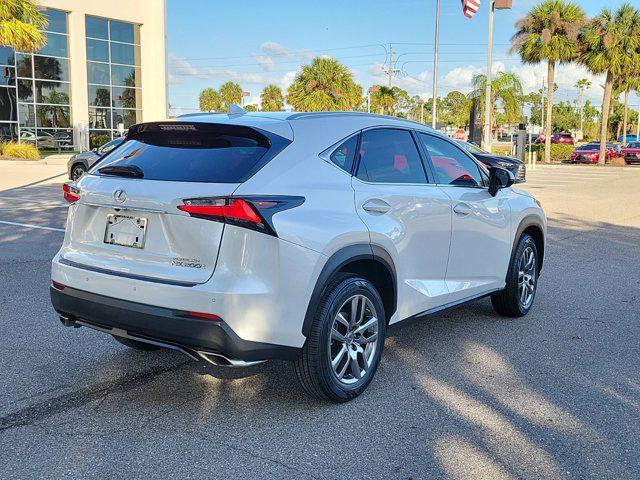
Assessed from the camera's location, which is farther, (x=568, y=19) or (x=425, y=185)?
(x=568, y=19)

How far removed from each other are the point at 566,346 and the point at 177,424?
3.19 meters

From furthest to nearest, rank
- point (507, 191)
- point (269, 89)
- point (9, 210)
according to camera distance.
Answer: point (269, 89) < point (9, 210) < point (507, 191)

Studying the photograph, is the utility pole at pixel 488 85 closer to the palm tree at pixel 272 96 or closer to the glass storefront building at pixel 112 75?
the glass storefront building at pixel 112 75

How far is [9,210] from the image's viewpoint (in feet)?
44.9

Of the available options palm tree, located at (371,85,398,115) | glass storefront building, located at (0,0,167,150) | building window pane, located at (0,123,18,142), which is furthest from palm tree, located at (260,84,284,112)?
building window pane, located at (0,123,18,142)

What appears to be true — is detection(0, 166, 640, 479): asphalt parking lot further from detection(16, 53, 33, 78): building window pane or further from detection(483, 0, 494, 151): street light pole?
detection(16, 53, 33, 78): building window pane

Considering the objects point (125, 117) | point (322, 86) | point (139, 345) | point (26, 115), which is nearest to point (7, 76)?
point (26, 115)

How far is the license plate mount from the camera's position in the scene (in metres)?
3.58

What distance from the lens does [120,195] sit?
362cm

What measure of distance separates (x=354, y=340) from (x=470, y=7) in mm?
29490

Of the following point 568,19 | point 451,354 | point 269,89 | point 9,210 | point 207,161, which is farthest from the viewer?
point 269,89

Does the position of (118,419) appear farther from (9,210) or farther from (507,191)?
(9,210)

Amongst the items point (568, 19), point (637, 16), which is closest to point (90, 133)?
point (568, 19)

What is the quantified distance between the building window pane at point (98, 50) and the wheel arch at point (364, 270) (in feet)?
128
